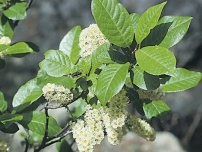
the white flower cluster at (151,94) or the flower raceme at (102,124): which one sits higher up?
the flower raceme at (102,124)

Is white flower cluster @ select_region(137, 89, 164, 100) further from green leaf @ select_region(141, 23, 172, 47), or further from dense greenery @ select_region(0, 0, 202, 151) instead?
green leaf @ select_region(141, 23, 172, 47)

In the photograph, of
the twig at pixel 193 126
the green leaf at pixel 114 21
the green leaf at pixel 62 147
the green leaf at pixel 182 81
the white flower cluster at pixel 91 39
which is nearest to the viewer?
the green leaf at pixel 114 21

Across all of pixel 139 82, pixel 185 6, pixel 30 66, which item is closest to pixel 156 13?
pixel 139 82

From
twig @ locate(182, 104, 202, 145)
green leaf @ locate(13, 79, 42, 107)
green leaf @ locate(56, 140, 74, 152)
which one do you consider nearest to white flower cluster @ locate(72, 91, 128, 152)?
green leaf @ locate(13, 79, 42, 107)

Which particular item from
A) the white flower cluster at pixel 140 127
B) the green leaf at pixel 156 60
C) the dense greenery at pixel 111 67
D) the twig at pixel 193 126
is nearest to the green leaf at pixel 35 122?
the dense greenery at pixel 111 67

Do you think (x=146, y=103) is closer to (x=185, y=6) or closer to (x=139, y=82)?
(x=139, y=82)

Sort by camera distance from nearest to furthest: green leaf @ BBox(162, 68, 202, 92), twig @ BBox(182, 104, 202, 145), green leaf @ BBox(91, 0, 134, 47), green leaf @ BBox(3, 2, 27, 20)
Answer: green leaf @ BBox(91, 0, 134, 47) < green leaf @ BBox(162, 68, 202, 92) < green leaf @ BBox(3, 2, 27, 20) < twig @ BBox(182, 104, 202, 145)

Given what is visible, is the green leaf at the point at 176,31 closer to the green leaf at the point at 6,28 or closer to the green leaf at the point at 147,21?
the green leaf at the point at 147,21
